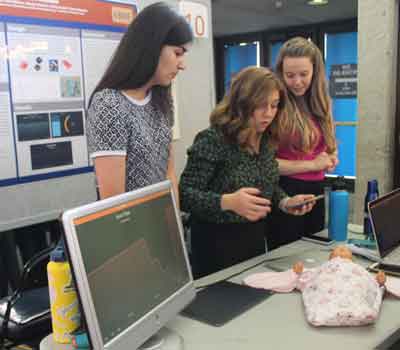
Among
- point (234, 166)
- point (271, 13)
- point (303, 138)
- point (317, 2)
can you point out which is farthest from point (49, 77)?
point (271, 13)

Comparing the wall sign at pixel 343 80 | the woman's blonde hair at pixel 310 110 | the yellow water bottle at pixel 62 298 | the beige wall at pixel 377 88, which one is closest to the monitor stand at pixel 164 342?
the yellow water bottle at pixel 62 298

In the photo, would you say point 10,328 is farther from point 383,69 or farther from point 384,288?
point 383,69

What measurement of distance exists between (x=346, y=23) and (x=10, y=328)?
5879 mm

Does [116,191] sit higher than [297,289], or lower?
higher

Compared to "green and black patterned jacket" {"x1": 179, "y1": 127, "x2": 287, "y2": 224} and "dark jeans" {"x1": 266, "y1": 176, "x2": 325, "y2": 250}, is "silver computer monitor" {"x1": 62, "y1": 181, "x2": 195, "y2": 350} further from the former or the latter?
"dark jeans" {"x1": 266, "y1": 176, "x2": 325, "y2": 250}

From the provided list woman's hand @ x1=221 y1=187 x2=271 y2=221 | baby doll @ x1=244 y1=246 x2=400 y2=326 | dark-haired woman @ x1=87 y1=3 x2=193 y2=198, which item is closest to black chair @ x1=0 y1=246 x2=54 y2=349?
dark-haired woman @ x1=87 y1=3 x2=193 y2=198

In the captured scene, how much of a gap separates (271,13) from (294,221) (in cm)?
446

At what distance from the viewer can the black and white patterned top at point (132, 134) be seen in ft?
4.52

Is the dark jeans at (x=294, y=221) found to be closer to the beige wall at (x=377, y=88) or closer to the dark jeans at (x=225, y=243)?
the dark jeans at (x=225, y=243)

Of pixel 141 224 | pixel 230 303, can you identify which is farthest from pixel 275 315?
pixel 141 224

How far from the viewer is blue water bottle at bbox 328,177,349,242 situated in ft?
5.99

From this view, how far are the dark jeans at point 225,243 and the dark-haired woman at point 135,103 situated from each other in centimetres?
35

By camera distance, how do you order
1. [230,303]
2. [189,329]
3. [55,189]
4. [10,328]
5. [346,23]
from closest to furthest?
1. [189,329]
2. [230,303]
3. [10,328]
4. [55,189]
5. [346,23]

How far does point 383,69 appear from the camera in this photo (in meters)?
3.03
